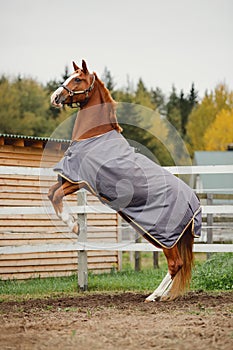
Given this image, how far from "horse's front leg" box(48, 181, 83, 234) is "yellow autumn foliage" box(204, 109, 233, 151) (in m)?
35.9

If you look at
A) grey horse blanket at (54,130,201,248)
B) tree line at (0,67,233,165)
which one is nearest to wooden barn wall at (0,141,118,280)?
grey horse blanket at (54,130,201,248)

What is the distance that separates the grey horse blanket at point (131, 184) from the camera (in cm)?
577

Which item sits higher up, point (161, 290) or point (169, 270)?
point (169, 270)

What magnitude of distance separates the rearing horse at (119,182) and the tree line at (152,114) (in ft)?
65.0

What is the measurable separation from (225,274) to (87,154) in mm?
2864

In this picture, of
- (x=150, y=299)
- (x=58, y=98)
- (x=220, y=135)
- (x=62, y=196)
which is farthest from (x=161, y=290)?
(x=220, y=135)

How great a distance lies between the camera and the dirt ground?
3.77m

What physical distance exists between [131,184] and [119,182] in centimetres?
13

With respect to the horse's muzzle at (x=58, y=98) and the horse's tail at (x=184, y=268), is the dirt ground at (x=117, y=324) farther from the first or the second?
the horse's muzzle at (x=58, y=98)

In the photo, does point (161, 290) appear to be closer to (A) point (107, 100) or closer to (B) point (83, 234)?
(B) point (83, 234)

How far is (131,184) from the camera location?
5.82 meters

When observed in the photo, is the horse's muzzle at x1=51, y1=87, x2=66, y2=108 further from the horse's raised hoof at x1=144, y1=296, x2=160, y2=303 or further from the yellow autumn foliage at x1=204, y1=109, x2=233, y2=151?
the yellow autumn foliage at x1=204, y1=109, x2=233, y2=151

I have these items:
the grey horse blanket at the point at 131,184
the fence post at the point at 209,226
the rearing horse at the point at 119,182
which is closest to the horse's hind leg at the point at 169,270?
the rearing horse at the point at 119,182

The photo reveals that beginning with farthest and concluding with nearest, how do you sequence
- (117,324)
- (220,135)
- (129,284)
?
(220,135) < (129,284) < (117,324)
